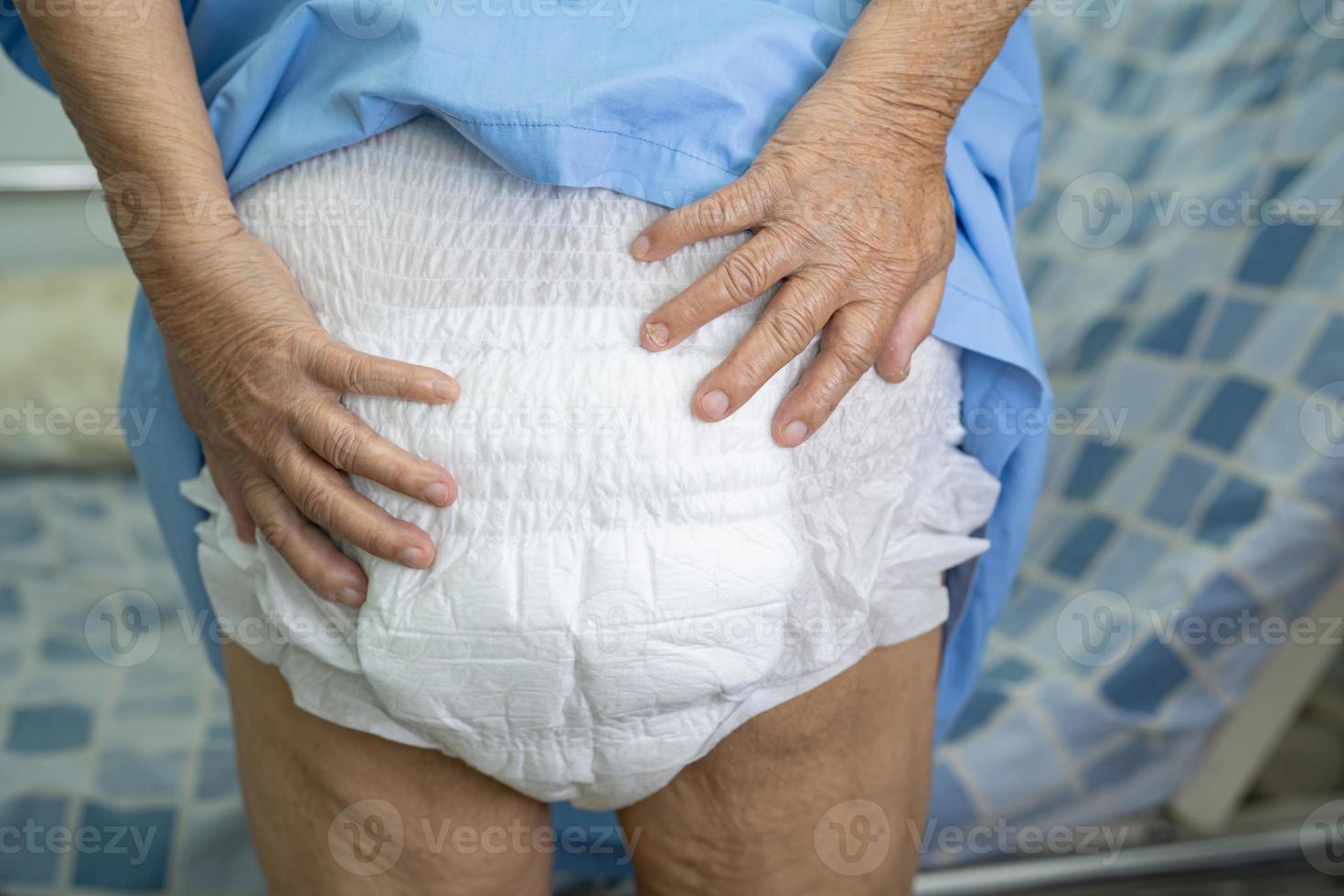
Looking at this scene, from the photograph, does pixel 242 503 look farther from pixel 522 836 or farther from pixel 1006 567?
pixel 1006 567

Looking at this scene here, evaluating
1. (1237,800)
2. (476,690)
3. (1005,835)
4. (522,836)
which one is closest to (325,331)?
(476,690)

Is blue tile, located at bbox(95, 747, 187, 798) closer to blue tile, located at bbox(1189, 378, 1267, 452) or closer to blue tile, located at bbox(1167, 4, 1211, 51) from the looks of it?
blue tile, located at bbox(1189, 378, 1267, 452)

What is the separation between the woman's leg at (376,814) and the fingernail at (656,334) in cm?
30

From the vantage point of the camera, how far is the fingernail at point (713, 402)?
0.63 meters

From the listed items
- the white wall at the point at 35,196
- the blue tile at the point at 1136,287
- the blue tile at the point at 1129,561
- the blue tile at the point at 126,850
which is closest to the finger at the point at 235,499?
the blue tile at the point at 126,850

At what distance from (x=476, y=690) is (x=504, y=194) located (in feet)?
0.92

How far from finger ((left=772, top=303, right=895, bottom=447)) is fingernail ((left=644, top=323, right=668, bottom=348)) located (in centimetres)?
8

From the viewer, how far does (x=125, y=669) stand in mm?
1661

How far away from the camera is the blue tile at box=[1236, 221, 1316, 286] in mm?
1588
